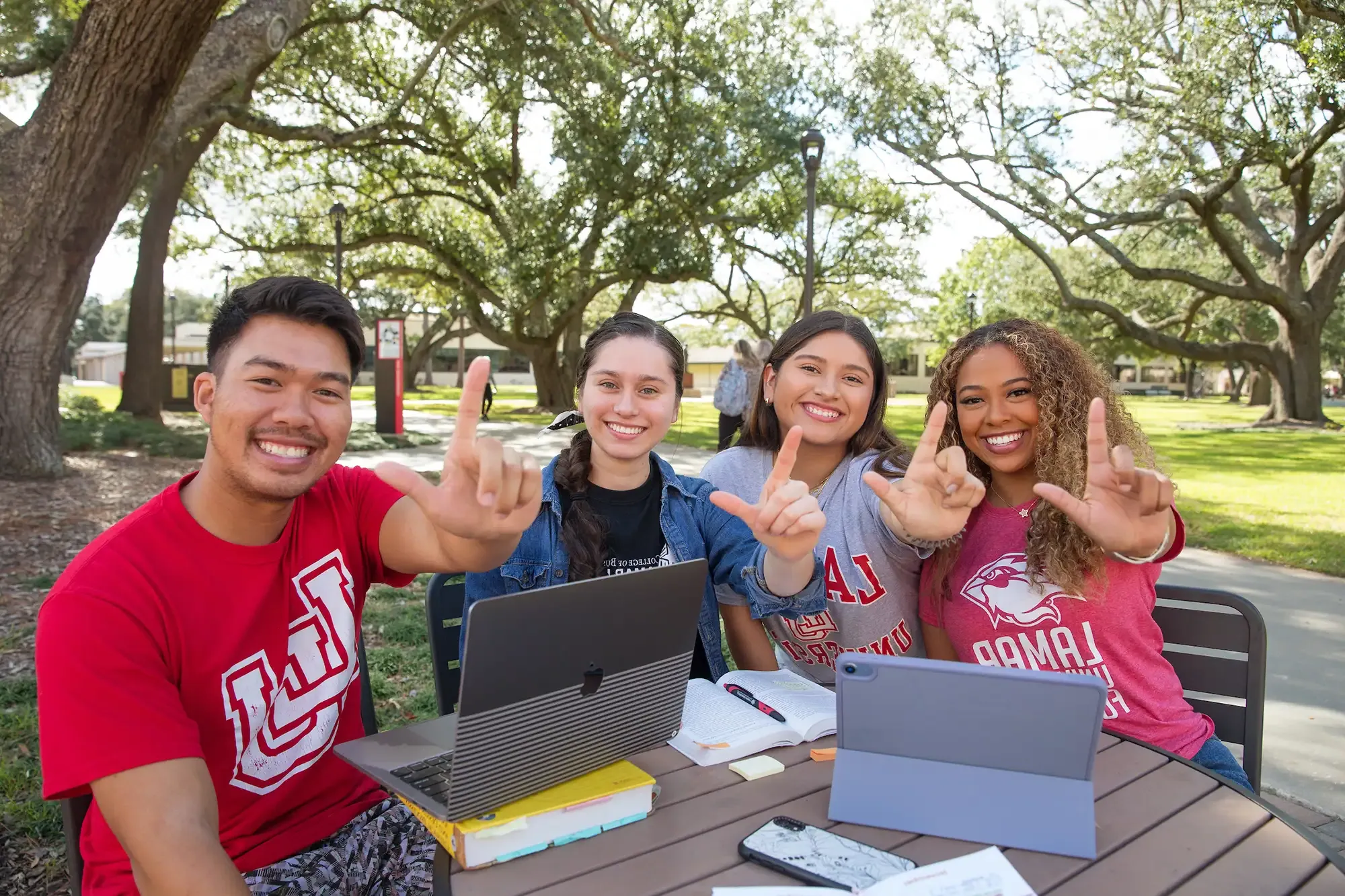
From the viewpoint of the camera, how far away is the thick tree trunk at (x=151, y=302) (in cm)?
1578

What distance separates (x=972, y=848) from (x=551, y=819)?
0.71 meters

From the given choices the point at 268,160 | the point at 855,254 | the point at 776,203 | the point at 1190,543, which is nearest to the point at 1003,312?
the point at 855,254

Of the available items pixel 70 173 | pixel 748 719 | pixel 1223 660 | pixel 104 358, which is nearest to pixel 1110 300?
pixel 70 173

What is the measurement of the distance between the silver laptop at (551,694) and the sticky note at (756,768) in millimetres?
168

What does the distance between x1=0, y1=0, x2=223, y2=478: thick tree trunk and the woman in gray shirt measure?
6336 millimetres

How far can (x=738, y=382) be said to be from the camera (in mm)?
10336

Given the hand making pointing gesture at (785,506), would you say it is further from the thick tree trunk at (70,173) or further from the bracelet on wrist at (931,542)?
the thick tree trunk at (70,173)

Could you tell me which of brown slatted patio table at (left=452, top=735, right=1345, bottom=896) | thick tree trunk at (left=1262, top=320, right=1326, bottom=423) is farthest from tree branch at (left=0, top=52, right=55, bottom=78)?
thick tree trunk at (left=1262, top=320, right=1326, bottom=423)

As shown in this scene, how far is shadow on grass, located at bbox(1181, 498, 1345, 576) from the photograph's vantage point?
21.6ft

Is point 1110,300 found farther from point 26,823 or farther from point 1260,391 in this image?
point 26,823

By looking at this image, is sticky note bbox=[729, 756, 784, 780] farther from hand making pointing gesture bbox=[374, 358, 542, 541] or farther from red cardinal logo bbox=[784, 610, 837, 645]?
red cardinal logo bbox=[784, 610, 837, 645]

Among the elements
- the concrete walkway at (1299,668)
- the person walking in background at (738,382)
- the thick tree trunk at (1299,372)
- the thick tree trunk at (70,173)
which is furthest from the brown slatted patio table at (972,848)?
the thick tree trunk at (1299,372)

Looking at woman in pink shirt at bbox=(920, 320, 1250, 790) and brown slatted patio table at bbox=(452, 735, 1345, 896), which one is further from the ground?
woman in pink shirt at bbox=(920, 320, 1250, 790)

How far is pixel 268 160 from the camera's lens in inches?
746
